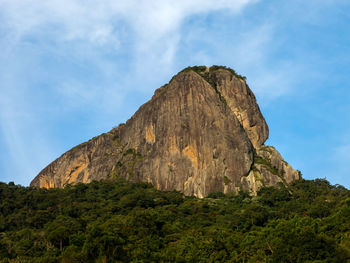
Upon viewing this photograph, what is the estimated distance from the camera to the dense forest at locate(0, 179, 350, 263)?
4584 cm

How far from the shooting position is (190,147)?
3851 inches

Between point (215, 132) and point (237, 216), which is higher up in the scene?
point (215, 132)

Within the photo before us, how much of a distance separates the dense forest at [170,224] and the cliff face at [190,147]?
12.2 ft

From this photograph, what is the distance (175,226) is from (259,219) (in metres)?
12.5

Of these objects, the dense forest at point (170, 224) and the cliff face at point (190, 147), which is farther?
the cliff face at point (190, 147)

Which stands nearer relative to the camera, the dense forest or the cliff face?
the dense forest

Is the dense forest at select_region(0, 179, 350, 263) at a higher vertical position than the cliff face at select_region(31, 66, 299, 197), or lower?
lower

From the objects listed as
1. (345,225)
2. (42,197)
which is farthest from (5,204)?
(345,225)

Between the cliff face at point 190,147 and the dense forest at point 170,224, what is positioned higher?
the cliff face at point 190,147

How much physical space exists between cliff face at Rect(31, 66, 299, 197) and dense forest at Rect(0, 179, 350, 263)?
372 cm

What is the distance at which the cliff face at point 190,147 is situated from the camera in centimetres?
9531

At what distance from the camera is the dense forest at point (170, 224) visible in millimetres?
45844

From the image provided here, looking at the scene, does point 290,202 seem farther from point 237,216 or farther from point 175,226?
point 175,226

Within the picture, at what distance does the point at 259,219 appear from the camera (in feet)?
237
